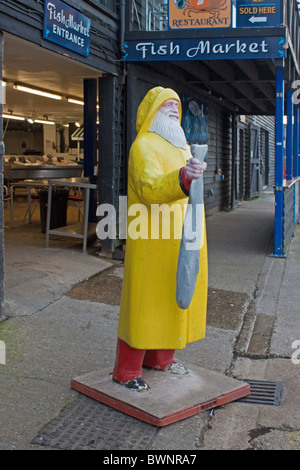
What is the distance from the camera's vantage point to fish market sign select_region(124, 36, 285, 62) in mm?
7707

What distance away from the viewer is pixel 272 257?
9.07 metres

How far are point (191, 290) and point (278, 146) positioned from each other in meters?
5.87

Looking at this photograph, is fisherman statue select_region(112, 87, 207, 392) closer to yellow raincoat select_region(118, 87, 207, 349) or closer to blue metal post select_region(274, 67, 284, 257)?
yellow raincoat select_region(118, 87, 207, 349)

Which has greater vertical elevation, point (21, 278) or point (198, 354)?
point (21, 278)

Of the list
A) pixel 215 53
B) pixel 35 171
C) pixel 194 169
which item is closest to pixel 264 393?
pixel 194 169

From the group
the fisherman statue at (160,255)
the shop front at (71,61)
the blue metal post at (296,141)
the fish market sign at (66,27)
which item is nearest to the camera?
the fisherman statue at (160,255)

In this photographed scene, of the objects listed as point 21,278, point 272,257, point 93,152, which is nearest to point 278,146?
point 272,257

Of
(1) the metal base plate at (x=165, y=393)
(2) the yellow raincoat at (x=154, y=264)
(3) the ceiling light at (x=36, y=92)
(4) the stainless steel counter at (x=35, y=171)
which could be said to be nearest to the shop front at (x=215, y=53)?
(3) the ceiling light at (x=36, y=92)

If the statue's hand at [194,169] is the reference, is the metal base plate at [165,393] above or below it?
below

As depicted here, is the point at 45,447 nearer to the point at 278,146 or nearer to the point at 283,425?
the point at 283,425

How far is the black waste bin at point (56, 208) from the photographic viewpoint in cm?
973

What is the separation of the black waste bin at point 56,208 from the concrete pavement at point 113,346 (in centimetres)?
75

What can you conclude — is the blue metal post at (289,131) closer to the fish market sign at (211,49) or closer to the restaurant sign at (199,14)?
the fish market sign at (211,49)

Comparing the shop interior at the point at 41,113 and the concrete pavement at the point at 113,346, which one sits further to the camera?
the shop interior at the point at 41,113
